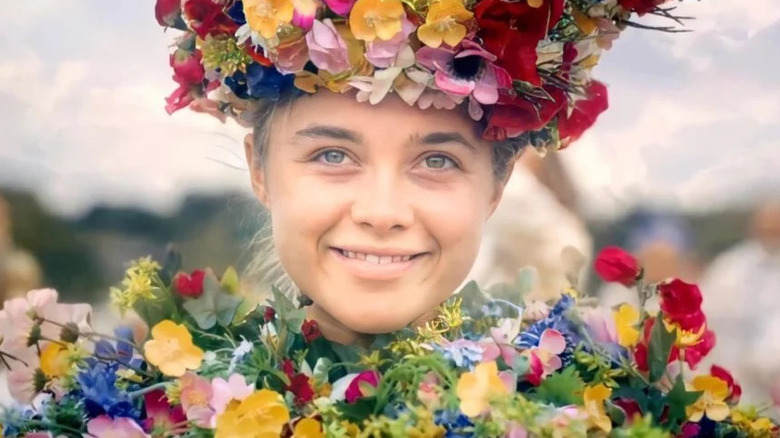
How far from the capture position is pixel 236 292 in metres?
0.92

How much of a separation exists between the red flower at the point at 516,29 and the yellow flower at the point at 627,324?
272mm

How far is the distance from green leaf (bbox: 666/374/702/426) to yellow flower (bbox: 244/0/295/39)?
0.54m

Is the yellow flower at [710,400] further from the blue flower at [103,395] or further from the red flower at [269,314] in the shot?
the blue flower at [103,395]

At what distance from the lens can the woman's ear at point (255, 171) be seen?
922 millimetres

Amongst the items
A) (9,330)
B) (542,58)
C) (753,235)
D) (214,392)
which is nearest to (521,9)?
(542,58)

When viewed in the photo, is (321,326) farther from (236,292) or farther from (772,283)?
(772,283)

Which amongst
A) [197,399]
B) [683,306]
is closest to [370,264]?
[197,399]

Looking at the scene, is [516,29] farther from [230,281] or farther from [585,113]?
[230,281]

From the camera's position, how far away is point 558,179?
94 centimetres

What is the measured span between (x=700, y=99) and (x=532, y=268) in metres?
0.27

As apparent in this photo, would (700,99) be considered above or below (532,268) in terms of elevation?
above

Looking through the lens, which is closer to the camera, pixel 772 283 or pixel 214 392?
pixel 214 392

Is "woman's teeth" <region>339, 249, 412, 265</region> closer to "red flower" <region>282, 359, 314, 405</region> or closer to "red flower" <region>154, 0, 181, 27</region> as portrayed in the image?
"red flower" <region>282, 359, 314, 405</region>

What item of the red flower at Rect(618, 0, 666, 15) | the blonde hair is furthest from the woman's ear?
the red flower at Rect(618, 0, 666, 15)
